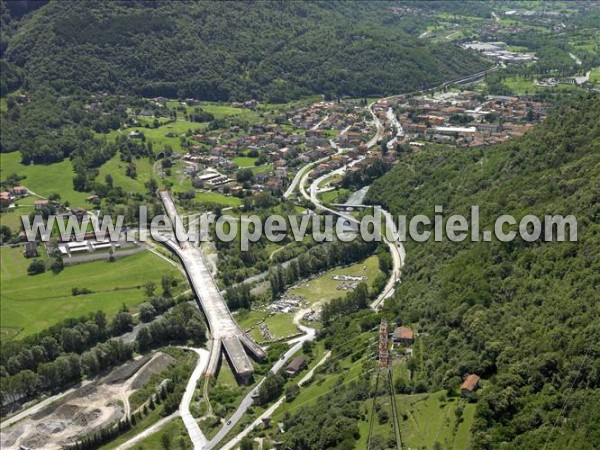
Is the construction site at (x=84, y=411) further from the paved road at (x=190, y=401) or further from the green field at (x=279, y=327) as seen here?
the green field at (x=279, y=327)

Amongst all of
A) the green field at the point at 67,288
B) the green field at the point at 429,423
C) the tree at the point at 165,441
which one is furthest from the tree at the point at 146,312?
the green field at the point at 429,423

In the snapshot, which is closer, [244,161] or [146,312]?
[146,312]

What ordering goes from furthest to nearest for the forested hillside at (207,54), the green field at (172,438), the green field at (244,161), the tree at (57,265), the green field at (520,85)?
the forested hillside at (207,54), the green field at (520,85), the green field at (244,161), the tree at (57,265), the green field at (172,438)

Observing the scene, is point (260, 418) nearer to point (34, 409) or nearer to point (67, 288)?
point (34, 409)

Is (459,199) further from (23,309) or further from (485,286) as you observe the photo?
(23,309)

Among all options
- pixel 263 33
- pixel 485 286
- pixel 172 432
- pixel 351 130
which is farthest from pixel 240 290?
pixel 263 33

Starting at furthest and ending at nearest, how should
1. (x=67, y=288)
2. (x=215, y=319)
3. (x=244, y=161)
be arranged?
1. (x=244, y=161)
2. (x=67, y=288)
3. (x=215, y=319)

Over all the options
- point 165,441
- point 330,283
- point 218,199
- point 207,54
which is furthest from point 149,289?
point 207,54
